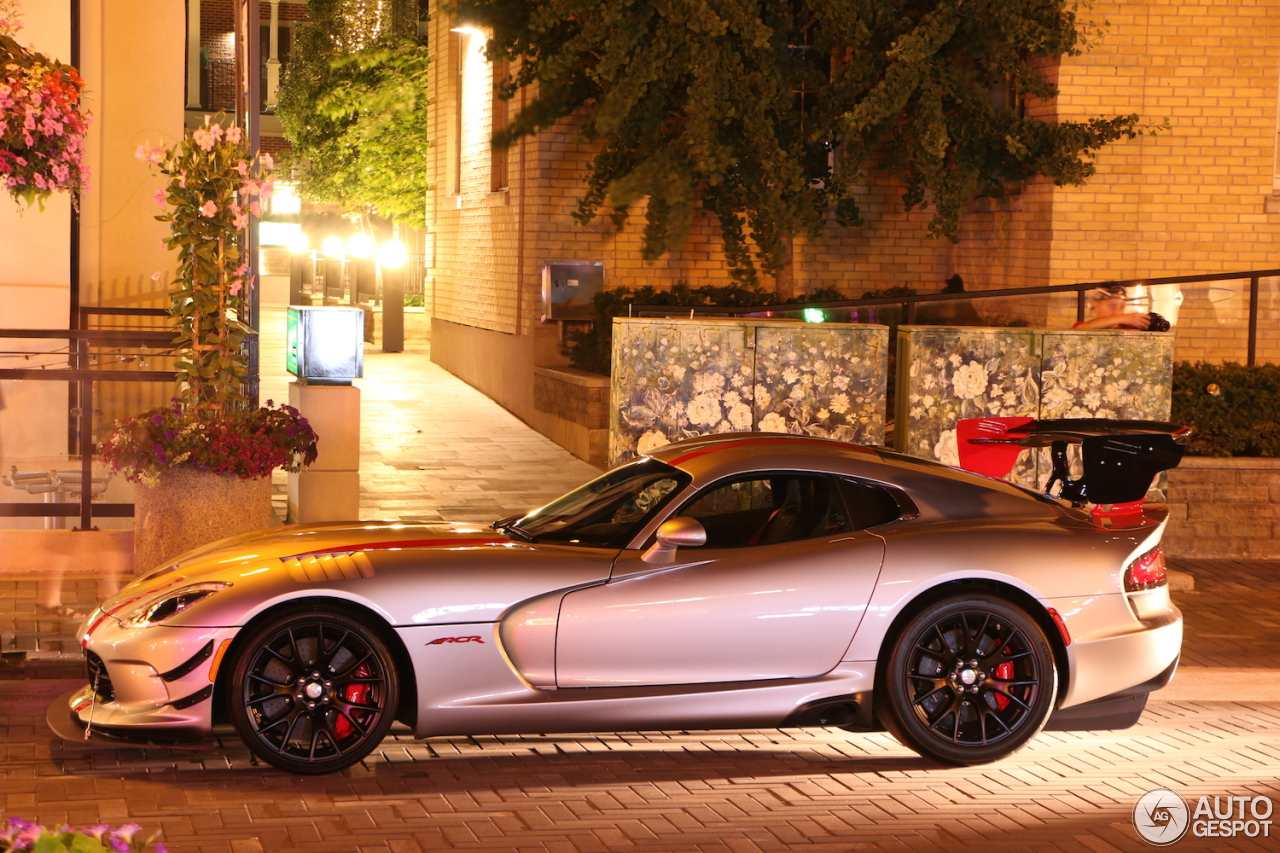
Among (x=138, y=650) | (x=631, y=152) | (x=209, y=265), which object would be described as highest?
(x=631, y=152)

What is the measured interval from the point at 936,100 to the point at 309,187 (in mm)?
23450

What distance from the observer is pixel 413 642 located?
5.91 meters

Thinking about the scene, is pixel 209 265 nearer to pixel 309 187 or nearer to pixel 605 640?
pixel 605 640

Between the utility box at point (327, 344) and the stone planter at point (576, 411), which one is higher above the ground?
the utility box at point (327, 344)

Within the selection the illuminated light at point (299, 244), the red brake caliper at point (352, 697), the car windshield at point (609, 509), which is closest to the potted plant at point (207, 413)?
the car windshield at point (609, 509)

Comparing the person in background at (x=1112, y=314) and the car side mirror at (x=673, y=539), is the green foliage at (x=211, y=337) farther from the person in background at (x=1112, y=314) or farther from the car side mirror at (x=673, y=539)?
the person in background at (x=1112, y=314)

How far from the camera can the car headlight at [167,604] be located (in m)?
5.96

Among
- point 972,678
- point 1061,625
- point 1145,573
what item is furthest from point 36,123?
point 1145,573

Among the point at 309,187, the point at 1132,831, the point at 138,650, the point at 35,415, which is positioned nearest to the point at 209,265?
the point at 35,415

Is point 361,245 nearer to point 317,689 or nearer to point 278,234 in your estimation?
point 278,234

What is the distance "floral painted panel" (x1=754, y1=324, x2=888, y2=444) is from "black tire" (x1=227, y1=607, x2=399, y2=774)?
4.59 metres

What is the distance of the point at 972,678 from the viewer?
6375 mm

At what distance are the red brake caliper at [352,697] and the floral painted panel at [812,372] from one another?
4.59m

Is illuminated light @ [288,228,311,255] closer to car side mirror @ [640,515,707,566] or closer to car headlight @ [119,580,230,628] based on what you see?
car headlight @ [119,580,230,628]
